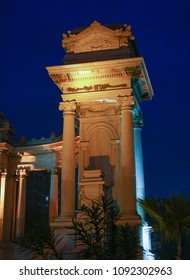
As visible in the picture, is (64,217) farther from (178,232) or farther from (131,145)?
(178,232)

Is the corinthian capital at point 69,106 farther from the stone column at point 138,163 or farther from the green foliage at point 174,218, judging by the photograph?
the green foliage at point 174,218

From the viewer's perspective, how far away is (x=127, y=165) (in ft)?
129

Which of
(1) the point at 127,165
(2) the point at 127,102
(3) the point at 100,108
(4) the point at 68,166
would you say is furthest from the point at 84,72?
(1) the point at 127,165

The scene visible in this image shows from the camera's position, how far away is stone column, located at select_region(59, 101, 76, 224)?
39.7m

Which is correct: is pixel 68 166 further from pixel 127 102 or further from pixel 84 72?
pixel 84 72

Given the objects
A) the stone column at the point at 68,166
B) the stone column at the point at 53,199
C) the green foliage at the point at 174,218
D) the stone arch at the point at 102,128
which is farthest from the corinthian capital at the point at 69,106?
the stone column at the point at 53,199

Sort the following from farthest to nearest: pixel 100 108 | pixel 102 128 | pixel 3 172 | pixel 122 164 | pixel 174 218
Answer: pixel 3 172
pixel 100 108
pixel 102 128
pixel 122 164
pixel 174 218

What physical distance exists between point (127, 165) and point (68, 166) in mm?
5880

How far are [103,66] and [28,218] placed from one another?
2822 inches

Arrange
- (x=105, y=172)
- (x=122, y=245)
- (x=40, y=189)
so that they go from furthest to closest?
(x=40, y=189)
(x=105, y=172)
(x=122, y=245)

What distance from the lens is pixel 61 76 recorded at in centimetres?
4294

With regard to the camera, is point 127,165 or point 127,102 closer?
point 127,165

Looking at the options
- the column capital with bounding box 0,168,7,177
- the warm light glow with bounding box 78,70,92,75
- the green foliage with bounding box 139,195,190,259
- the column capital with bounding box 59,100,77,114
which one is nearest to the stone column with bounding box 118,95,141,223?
the warm light glow with bounding box 78,70,92,75
